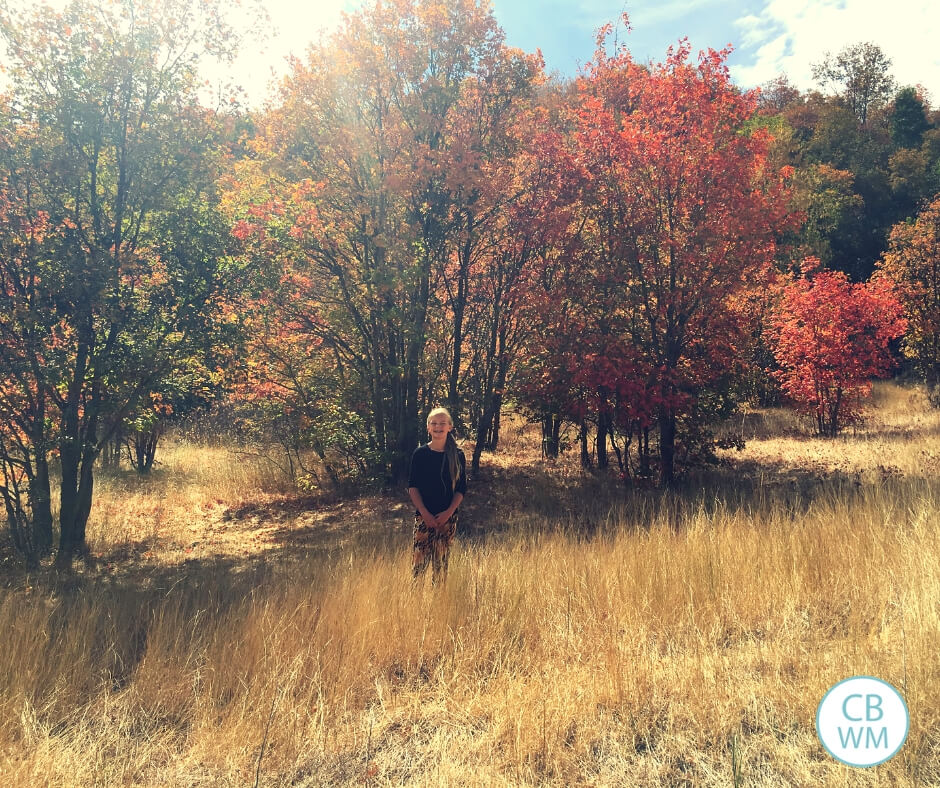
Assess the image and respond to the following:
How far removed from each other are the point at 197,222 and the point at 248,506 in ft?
22.3

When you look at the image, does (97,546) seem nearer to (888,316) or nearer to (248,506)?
(248,506)

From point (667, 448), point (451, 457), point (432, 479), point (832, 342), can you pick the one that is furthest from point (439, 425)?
point (832, 342)

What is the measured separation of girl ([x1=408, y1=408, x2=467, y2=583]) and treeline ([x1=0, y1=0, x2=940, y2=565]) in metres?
5.27

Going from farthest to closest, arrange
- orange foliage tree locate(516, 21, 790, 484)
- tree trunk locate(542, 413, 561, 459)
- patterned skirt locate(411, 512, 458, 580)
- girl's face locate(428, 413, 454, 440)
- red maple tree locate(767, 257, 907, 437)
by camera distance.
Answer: red maple tree locate(767, 257, 907, 437), tree trunk locate(542, 413, 561, 459), orange foliage tree locate(516, 21, 790, 484), patterned skirt locate(411, 512, 458, 580), girl's face locate(428, 413, 454, 440)

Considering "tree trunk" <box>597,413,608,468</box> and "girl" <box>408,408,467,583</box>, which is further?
"tree trunk" <box>597,413,608,468</box>

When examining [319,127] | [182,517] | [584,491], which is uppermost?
[319,127]

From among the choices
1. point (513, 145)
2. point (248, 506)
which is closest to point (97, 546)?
point (248, 506)

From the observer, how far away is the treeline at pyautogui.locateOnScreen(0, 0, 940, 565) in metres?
7.61

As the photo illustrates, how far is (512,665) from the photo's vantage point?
3.38 meters

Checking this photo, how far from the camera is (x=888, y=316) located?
17.1m

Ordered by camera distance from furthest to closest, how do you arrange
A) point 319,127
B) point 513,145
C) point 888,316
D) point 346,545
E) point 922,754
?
point 888,316 → point 513,145 → point 319,127 → point 346,545 → point 922,754

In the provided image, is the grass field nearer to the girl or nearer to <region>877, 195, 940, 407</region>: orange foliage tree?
the girl

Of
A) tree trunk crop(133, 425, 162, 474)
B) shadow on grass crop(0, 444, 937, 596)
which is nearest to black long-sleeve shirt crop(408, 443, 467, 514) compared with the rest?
shadow on grass crop(0, 444, 937, 596)

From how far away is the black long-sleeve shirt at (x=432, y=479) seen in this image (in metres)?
4.60
